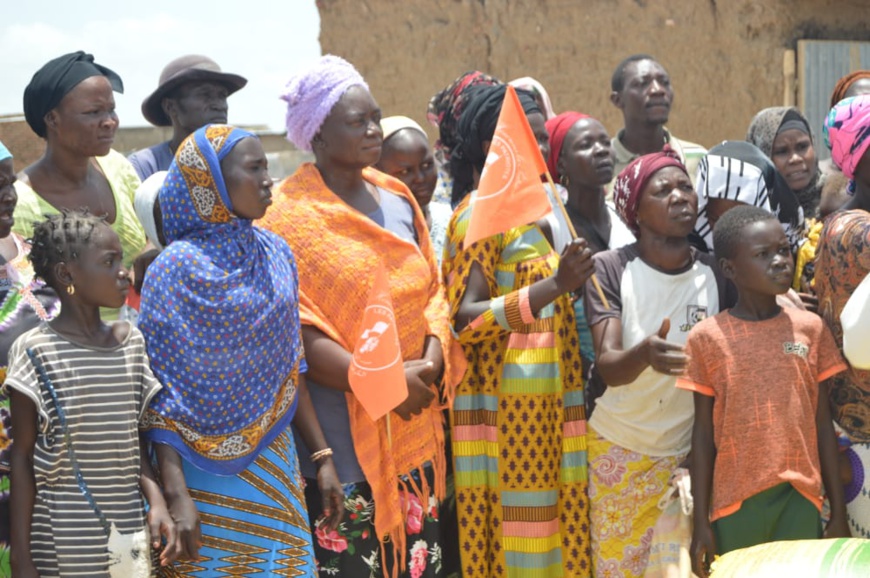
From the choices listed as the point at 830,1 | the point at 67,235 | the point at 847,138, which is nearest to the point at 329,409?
the point at 67,235

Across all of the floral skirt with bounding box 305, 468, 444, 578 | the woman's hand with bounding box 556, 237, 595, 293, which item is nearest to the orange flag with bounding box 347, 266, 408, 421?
the floral skirt with bounding box 305, 468, 444, 578

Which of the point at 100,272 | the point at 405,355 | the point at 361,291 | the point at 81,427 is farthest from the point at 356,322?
the point at 81,427

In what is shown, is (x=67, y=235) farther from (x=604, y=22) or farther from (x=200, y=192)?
(x=604, y=22)

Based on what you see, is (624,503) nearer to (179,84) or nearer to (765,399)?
(765,399)

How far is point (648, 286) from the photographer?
394cm

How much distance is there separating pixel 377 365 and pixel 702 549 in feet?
4.13

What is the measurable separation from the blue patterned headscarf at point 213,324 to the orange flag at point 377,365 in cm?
26

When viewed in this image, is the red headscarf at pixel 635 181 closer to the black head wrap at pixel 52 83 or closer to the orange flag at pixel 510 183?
the orange flag at pixel 510 183

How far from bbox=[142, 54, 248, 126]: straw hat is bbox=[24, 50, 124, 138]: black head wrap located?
0.96m

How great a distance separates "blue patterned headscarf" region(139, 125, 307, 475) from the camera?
3197mm

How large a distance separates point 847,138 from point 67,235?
257 centimetres

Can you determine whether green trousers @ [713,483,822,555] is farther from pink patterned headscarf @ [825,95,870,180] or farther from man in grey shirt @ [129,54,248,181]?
man in grey shirt @ [129,54,248,181]

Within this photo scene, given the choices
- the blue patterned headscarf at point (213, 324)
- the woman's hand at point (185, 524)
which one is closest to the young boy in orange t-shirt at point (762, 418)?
the blue patterned headscarf at point (213, 324)

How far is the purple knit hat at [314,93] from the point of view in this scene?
12.7 feet
